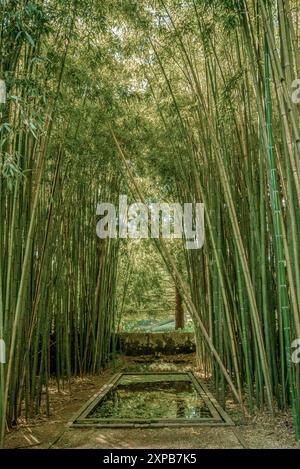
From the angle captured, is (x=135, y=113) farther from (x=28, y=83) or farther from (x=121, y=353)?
(x=121, y=353)

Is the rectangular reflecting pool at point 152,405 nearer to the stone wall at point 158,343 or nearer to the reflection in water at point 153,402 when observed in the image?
the reflection in water at point 153,402

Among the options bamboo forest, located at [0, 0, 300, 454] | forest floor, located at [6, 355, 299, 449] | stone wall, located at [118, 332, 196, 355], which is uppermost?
bamboo forest, located at [0, 0, 300, 454]

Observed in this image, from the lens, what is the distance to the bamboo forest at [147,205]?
277cm

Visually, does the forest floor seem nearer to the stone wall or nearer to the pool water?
the pool water

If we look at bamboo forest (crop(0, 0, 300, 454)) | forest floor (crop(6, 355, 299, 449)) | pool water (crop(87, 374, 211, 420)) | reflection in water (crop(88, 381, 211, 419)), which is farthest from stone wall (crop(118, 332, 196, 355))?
forest floor (crop(6, 355, 299, 449))

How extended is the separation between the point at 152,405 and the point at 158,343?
12.2 feet

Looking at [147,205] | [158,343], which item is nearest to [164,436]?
[147,205]

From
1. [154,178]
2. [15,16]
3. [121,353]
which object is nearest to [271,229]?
[15,16]

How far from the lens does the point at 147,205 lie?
4.34 m

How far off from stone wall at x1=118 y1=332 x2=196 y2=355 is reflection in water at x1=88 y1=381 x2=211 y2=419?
2584mm

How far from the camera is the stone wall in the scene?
24.2 feet

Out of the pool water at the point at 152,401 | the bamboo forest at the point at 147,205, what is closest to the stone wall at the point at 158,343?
the bamboo forest at the point at 147,205

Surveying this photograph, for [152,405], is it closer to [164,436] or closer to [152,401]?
[152,401]
